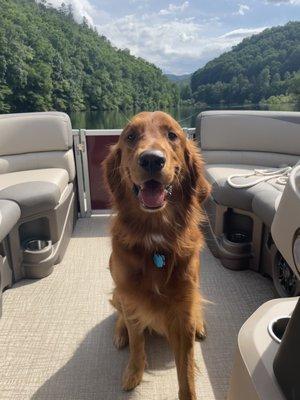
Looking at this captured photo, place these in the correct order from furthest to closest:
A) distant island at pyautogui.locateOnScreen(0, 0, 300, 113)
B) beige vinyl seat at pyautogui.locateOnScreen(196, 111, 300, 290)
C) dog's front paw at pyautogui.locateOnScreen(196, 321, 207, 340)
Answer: distant island at pyautogui.locateOnScreen(0, 0, 300, 113) → beige vinyl seat at pyautogui.locateOnScreen(196, 111, 300, 290) → dog's front paw at pyautogui.locateOnScreen(196, 321, 207, 340)

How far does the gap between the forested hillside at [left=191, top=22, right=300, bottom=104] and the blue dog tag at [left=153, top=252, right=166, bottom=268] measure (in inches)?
306

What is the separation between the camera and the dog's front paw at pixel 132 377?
1.93 meters

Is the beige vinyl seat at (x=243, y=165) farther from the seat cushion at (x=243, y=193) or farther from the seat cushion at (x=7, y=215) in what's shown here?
the seat cushion at (x=7, y=215)

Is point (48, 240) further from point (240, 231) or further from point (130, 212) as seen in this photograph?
point (240, 231)

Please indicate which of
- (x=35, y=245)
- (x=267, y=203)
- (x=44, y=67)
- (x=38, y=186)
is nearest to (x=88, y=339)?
(x=35, y=245)

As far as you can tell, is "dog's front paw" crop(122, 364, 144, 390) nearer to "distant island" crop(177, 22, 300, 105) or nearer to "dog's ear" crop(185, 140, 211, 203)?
"dog's ear" crop(185, 140, 211, 203)

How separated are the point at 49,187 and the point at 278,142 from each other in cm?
239

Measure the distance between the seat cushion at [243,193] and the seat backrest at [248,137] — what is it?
42cm

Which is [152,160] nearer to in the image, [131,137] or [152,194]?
[152,194]

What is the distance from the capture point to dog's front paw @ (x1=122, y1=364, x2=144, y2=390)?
1.93 metres

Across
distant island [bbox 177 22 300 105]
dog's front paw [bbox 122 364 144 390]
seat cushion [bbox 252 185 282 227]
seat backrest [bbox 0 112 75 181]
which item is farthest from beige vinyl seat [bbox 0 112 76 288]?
distant island [bbox 177 22 300 105]

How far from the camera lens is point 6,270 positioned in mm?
2799

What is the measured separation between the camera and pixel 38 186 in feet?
9.90

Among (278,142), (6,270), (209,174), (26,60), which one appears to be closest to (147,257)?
(6,270)
